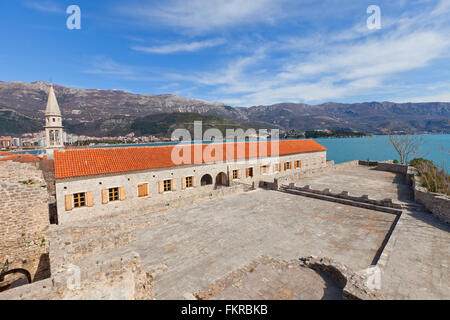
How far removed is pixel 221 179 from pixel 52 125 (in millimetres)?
20996

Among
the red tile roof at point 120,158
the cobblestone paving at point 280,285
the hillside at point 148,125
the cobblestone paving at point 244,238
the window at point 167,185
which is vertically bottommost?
the cobblestone paving at point 244,238

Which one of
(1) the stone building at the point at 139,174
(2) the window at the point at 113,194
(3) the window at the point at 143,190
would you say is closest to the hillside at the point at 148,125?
(1) the stone building at the point at 139,174

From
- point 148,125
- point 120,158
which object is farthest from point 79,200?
point 148,125

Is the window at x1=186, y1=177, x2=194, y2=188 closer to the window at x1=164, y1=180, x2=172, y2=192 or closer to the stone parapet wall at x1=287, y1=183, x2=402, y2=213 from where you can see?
the window at x1=164, y1=180, x2=172, y2=192

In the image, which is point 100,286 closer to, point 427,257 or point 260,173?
point 427,257

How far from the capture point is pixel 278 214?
15875mm

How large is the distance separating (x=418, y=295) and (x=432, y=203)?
11.0 metres

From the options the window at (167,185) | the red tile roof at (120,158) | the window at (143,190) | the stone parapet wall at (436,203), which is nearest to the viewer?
the stone parapet wall at (436,203)

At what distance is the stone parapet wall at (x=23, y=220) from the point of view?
12.6 metres

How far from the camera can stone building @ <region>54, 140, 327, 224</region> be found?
57.0 feet

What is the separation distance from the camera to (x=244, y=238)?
12117 millimetres

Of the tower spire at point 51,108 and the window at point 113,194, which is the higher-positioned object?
the tower spire at point 51,108

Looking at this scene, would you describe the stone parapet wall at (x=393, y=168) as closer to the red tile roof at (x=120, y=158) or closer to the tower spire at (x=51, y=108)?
the red tile roof at (x=120, y=158)

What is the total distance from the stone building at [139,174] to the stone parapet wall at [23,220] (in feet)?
10.3
